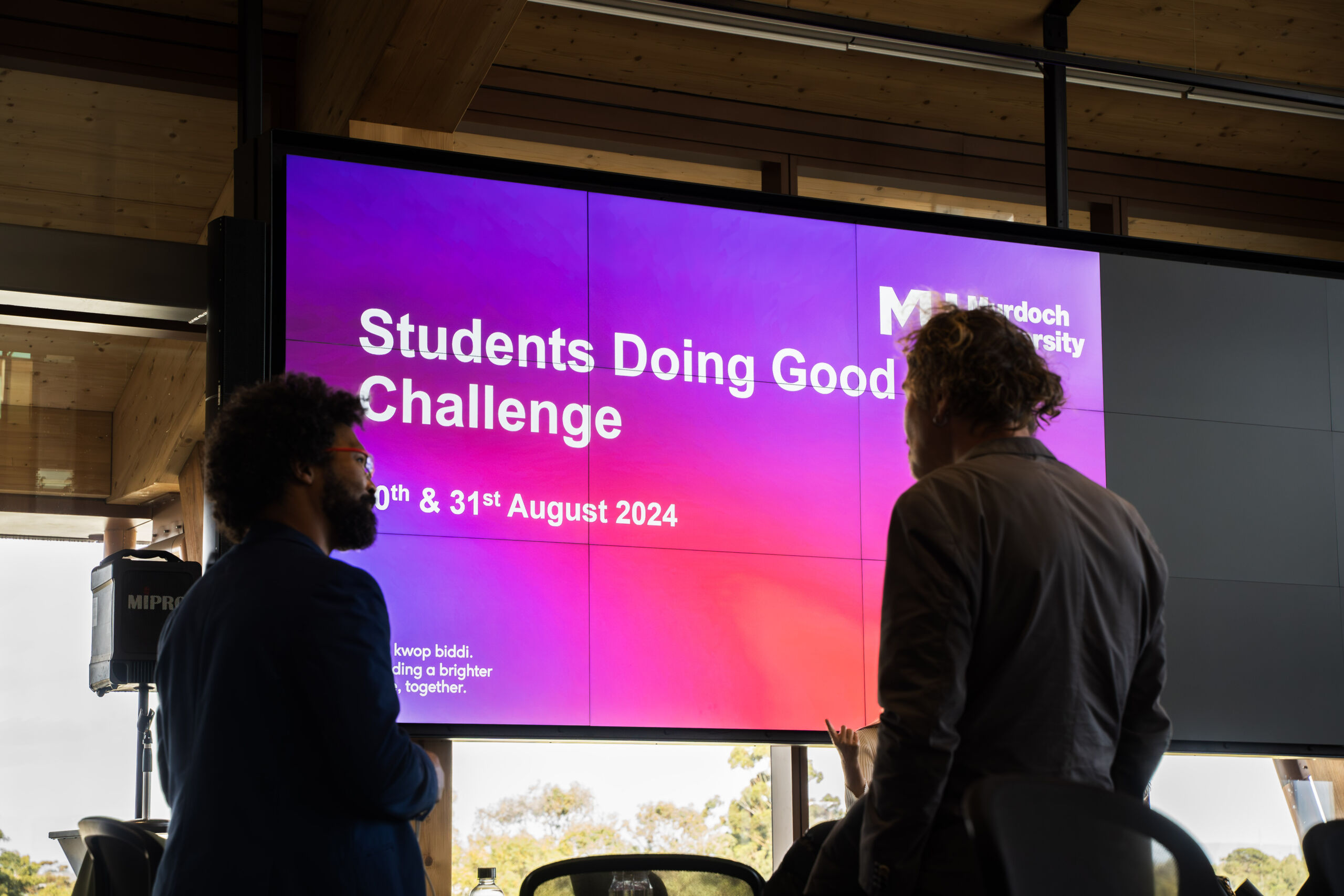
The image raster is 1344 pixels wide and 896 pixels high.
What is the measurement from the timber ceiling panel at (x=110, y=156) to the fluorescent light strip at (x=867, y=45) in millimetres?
1137

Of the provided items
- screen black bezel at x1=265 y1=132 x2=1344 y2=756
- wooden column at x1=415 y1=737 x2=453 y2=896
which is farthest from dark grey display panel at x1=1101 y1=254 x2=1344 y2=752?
wooden column at x1=415 y1=737 x2=453 y2=896

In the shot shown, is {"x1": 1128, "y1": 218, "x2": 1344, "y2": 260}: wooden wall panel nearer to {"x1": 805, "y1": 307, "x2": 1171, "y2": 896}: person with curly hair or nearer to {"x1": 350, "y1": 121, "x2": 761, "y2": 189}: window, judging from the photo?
{"x1": 350, "y1": 121, "x2": 761, "y2": 189}: window

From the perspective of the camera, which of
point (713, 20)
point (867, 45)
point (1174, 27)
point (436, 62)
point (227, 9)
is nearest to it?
point (436, 62)

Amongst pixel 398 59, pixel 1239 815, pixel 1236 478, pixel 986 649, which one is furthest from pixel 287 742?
pixel 1239 815

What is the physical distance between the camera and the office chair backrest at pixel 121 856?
6.24 ft

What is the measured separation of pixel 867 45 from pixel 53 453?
283 centimetres

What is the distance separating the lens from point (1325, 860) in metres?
1.73

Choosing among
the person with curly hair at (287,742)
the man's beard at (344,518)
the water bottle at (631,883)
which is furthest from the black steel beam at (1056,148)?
the person with curly hair at (287,742)

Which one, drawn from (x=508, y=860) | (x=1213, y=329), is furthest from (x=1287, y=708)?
(x=508, y=860)

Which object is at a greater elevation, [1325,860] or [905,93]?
[905,93]

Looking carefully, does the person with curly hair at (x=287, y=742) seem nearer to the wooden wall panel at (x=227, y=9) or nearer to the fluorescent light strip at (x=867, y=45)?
the wooden wall panel at (x=227, y=9)

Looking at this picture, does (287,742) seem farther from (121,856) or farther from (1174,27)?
(1174,27)

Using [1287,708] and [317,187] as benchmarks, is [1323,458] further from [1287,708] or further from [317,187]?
[317,187]

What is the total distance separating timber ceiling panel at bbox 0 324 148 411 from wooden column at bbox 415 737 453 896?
4.47 ft
